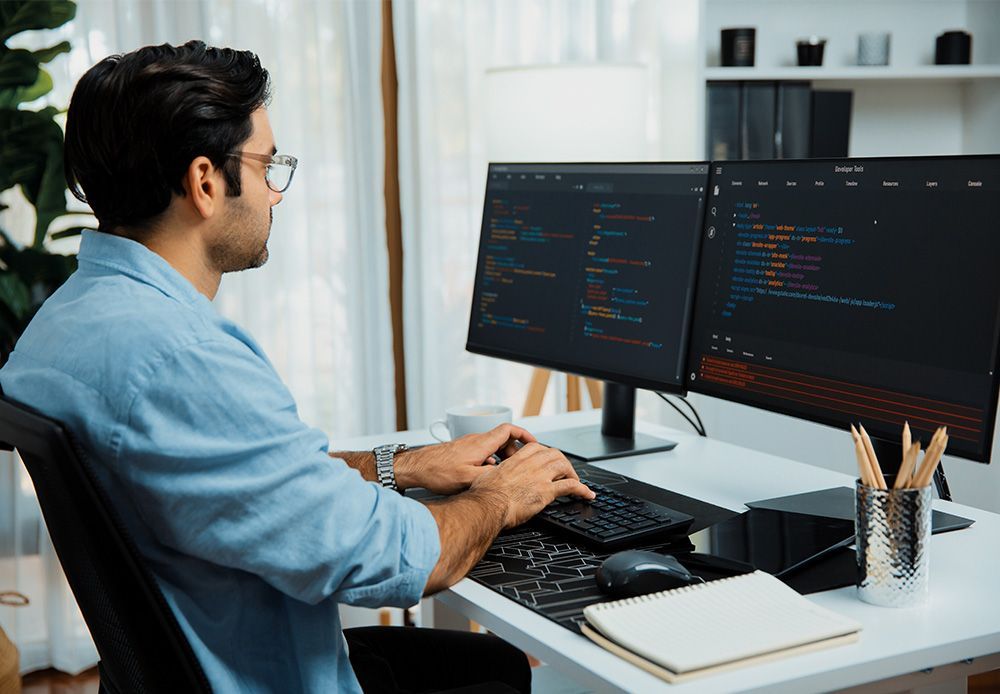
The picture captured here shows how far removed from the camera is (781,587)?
121 cm

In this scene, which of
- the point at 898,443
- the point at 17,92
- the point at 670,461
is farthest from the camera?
the point at 17,92

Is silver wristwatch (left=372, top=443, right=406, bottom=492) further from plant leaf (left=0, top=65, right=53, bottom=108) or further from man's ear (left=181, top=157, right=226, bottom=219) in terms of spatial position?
plant leaf (left=0, top=65, right=53, bottom=108)

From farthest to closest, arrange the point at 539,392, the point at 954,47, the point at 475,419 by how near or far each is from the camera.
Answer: the point at 954,47, the point at 539,392, the point at 475,419

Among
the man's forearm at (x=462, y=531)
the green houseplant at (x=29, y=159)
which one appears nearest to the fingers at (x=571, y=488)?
the man's forearm at (x=462, y=531)

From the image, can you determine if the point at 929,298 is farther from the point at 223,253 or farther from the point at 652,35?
the point at 652,35

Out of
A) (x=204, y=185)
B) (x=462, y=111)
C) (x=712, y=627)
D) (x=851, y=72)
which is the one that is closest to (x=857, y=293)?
(x=712, y=627)

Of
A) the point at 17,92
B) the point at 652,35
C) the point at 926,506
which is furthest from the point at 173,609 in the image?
the point at 652,35

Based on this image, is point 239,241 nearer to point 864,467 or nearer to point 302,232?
point 864,467

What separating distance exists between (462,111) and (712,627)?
2.30 m

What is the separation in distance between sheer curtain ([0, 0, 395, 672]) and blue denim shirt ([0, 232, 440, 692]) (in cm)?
185

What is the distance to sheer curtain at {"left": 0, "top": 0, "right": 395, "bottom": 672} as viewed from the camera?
2861 millimetres

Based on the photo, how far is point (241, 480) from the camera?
1.07m

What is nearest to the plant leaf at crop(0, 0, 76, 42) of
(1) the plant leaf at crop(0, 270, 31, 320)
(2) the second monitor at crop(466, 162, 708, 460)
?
(1) the plant leaf at crop(0, 270, 31, 320)

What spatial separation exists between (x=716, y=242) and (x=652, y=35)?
5.86 ft
